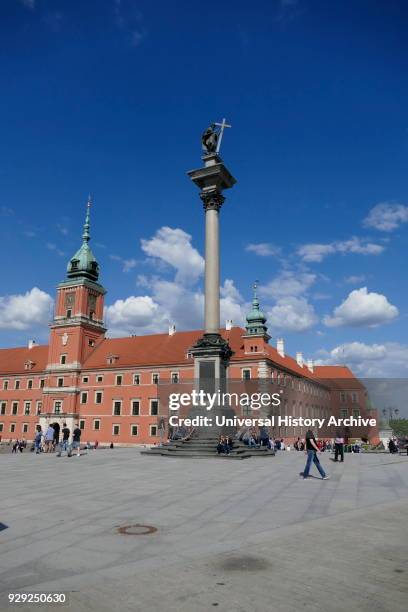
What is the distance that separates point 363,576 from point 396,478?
36.3ft

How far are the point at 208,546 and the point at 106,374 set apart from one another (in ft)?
208

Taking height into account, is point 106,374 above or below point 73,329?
below

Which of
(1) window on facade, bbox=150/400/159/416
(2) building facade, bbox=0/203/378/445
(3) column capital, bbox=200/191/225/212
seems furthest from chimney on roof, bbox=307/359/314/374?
(3) column capital, bbox=200/191/225/212

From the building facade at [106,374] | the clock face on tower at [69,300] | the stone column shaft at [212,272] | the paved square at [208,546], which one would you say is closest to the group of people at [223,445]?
the stone column shaft at [212,272]

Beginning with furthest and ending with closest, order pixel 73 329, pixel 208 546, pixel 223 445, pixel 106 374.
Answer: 1. pixel 73 329
2. pixel 106 374
3. pixel 223 445
4. pixel 208 546

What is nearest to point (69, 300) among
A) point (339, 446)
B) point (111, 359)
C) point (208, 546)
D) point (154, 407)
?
point (111, 359)

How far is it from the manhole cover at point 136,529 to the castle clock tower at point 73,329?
209 ft

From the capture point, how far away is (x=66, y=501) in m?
9.81

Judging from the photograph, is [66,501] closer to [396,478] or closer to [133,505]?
Answer: [133,505]

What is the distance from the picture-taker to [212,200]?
28.2 m

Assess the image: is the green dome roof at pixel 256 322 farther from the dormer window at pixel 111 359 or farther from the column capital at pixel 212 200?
the column capital at pixel 212 200

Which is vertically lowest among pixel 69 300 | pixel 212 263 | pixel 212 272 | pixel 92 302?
pixel 212 272

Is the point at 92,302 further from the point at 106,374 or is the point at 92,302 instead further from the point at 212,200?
the point at 212,200

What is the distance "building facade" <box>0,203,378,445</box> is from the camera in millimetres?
62406
